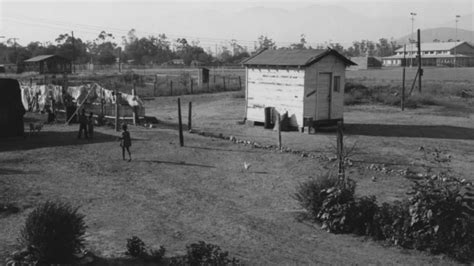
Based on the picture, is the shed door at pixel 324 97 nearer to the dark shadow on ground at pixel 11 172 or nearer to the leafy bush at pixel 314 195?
the leafy bush at pixel 314 195

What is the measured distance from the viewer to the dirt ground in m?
9.06

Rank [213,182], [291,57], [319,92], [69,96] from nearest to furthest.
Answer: [213,182], [319,92], [291,57], [69,96]

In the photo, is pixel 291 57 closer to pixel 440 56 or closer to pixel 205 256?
pixel 205 256

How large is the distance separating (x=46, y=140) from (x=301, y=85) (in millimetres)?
10577

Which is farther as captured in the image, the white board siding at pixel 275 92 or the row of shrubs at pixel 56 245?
the white board siding at pixel 275 92

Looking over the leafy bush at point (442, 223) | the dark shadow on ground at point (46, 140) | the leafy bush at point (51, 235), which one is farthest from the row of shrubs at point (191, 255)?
the dark shadow on ground at point (46, 140)

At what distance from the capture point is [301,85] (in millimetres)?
22422

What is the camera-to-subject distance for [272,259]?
8383 mm

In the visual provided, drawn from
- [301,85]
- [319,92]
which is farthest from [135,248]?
[319,92]

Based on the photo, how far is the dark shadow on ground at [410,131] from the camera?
21766 mm

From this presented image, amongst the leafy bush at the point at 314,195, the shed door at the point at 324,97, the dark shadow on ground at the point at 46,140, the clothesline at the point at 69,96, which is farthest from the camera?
the clothesline at the point at 69,96

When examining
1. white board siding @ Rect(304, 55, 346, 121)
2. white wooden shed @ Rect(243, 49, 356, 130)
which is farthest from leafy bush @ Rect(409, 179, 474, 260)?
white board siding @ Rect(304, 55, 346, 121)

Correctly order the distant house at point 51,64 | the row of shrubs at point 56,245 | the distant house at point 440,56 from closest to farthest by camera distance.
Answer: the row of shrubs at point 56,245
the distant house at point 51,64
the distant house at point 440,56

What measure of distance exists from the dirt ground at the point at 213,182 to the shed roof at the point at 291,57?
3034mm
